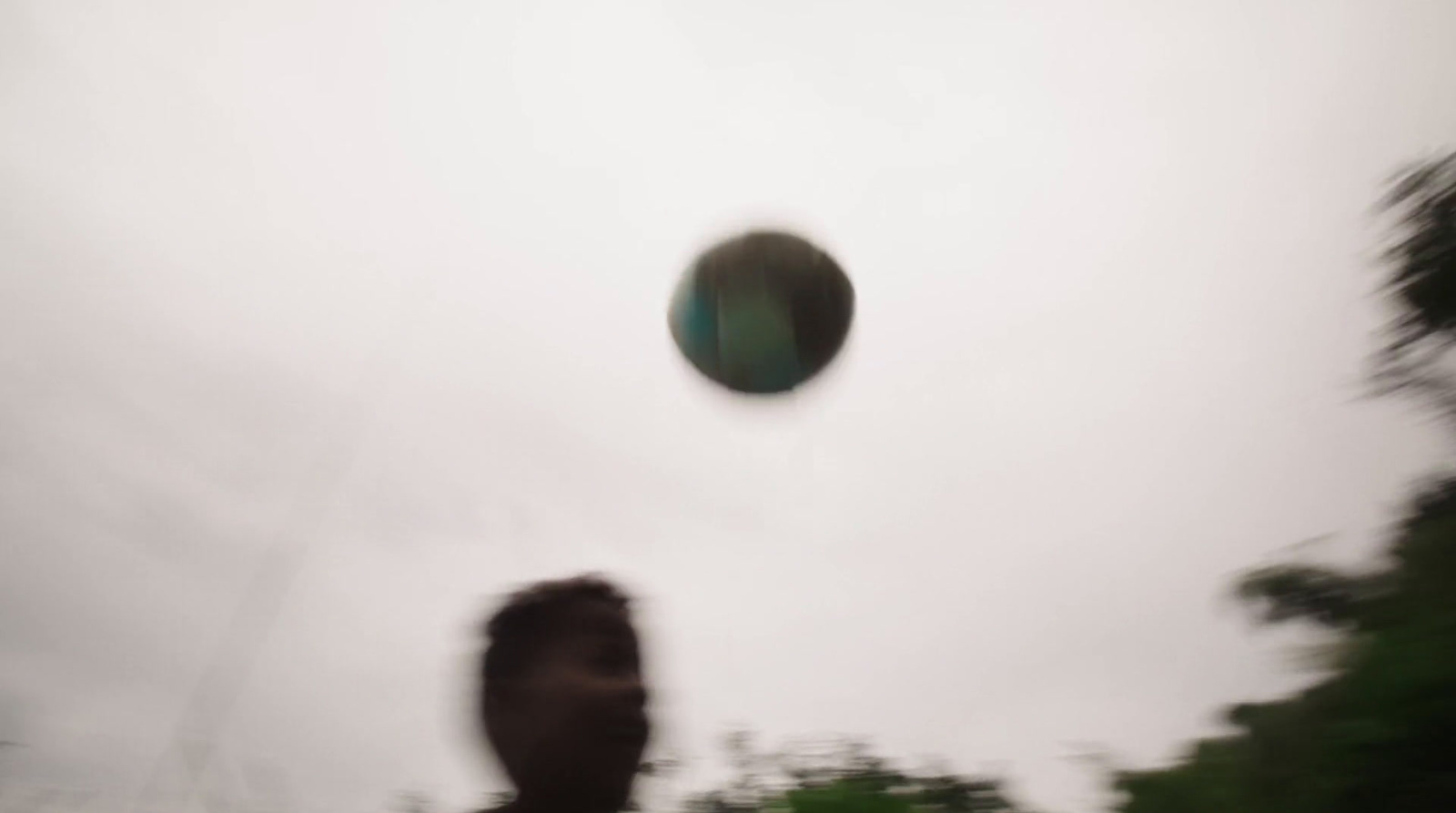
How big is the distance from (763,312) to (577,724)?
2.53 m

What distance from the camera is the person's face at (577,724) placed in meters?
1.54

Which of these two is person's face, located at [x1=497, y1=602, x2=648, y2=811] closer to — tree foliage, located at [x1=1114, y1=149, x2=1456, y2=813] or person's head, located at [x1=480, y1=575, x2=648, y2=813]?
person's head, located at [x1=480, y1=575, x2=648, y2=813]

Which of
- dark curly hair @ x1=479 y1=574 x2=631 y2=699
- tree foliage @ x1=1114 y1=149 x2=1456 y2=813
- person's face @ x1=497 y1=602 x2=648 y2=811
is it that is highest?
tree foliage @ x1=1114 y1=149 x2=1456 y2=813

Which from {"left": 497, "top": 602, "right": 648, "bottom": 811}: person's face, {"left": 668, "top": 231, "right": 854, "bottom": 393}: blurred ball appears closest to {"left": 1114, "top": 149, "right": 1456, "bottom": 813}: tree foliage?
{"left": 668, "top": 231, "right": 854, "bottom": 393}: blurred ball

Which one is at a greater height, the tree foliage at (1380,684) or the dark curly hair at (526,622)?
the tree foliage at (1380,684)

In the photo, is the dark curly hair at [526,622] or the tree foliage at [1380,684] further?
the tree foliage at [1380,684]

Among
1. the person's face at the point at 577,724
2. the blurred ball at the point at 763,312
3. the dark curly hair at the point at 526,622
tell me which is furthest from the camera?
the blurred ball at the point at 763,312

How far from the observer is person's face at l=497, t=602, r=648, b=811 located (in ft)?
5.05

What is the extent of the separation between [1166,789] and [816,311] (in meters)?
5.23

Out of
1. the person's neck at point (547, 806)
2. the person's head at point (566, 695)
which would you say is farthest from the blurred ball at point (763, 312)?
the person's neck at point (547, 806)

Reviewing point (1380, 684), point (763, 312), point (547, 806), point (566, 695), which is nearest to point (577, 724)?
point (566, 695)

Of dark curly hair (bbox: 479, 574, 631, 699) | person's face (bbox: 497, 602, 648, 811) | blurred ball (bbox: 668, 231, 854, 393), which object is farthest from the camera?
blurred ball (bbox: 668, 231, 854, 393)

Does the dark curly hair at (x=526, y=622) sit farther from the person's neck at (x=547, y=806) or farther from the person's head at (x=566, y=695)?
the person's neck at (x=547, y=806)

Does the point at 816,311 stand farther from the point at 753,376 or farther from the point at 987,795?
the point at 987,795
